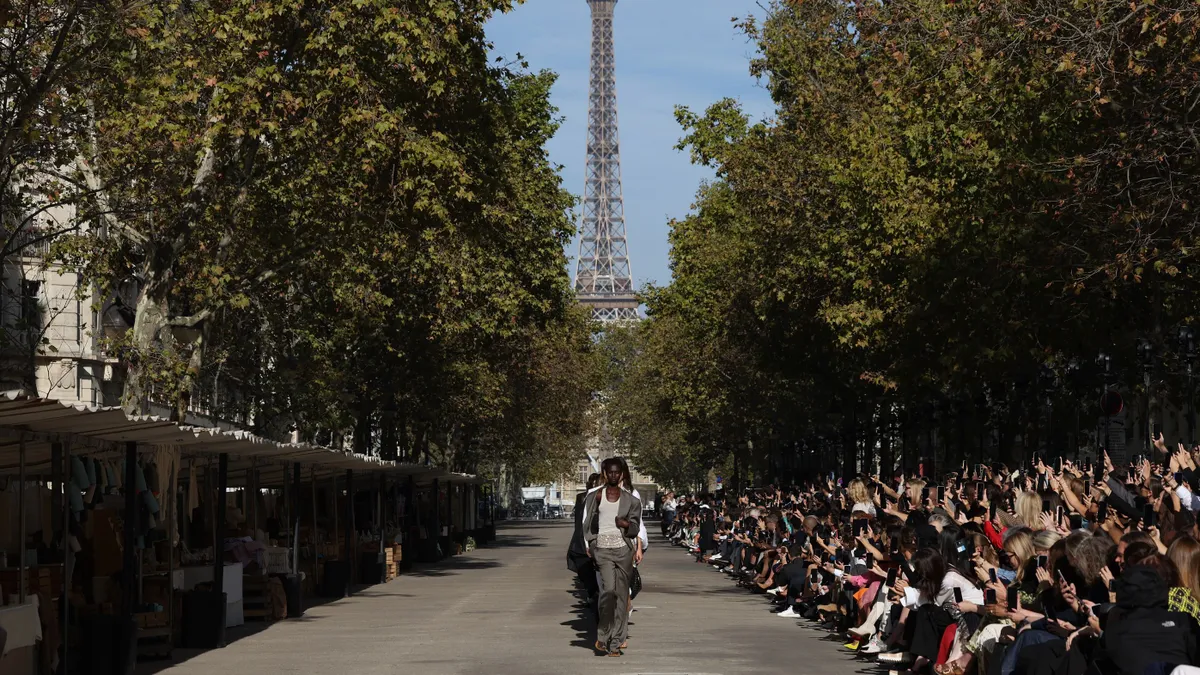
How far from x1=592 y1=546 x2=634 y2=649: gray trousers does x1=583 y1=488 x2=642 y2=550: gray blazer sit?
0.15 metres

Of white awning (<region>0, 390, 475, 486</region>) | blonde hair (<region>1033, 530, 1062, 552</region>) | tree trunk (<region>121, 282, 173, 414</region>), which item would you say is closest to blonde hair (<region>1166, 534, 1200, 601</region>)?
blonde hair (<region>1033, 530, 1062, 552</region>)

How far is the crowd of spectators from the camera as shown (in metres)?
10.1

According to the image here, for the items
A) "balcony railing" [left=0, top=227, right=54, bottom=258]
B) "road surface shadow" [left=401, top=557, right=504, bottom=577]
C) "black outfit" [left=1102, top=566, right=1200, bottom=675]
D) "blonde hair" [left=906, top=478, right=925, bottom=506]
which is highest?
"balcony railing" [left=0, top=227, right=54, bottom=258]

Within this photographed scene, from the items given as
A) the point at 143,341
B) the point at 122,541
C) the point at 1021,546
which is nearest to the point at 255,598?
the point at 122,541

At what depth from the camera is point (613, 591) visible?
59.2ft

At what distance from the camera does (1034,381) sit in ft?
117

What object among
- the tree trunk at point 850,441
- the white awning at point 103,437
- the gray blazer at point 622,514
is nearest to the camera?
the white awning at point 103,437

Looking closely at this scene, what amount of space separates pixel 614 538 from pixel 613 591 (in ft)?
1.82

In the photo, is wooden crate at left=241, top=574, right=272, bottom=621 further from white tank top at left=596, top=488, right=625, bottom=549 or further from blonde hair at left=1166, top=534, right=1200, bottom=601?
blonde hair at left=1166, top=534, right=1200, bottom=601

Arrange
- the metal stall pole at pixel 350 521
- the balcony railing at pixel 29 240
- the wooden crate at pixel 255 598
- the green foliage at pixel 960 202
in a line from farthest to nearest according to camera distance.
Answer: the metal stall pole at pixel 350 521
the wooden crate at pixel 255 598
the balcony railing at pixel 29 240
the green foliage at pixel 960 202

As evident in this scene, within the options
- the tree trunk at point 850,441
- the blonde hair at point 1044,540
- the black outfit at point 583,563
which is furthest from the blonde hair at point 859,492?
the tree trunk at point 850,441

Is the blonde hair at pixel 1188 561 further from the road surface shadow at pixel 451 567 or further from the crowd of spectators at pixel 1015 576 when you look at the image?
the road surface shadow at pixel 451 567

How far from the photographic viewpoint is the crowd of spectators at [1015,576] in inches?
396

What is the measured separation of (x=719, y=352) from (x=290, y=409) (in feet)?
80.9
